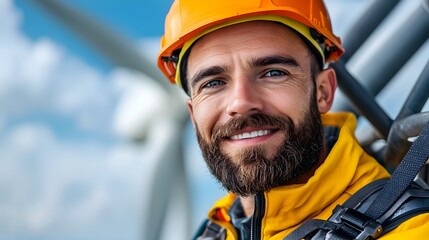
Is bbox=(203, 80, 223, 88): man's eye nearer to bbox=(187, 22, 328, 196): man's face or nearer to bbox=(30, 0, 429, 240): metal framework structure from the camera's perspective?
bbox=(187, 22, 328, 196): man's face

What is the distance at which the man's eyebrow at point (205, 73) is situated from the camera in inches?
115

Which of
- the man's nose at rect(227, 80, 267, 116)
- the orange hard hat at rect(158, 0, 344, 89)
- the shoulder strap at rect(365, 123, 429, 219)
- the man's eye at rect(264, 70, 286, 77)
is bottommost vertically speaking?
the shoulder strap at rect(365, 123, 429, 219)

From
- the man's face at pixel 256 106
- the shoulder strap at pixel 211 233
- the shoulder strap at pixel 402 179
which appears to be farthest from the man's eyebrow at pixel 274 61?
the shoulder strap at pixel 211 233

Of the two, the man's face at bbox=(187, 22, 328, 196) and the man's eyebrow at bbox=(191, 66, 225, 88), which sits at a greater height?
the man's eyebrow at bbox=(191, 66, 225, 88)

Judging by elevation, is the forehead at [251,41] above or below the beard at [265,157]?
above

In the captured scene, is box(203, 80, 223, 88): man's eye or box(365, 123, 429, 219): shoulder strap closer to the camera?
box(365, 123, 429, 219): shoulder strap

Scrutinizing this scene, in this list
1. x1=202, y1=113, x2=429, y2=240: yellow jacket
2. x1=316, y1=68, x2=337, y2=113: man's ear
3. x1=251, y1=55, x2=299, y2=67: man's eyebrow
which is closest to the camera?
x1=202, y1=113, x2=429, y2=240: yellow jacket

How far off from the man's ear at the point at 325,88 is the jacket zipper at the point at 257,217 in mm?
553

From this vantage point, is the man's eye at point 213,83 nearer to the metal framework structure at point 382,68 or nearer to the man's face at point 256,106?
the man's face at point 256,106

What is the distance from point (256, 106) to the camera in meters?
2.79

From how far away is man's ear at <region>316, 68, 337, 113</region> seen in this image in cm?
317

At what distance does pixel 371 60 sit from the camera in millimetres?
4184

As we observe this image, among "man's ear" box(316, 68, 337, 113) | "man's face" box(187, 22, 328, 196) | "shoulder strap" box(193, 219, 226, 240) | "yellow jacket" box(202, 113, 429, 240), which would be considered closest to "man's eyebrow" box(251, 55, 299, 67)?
"man's face" box(187, 22, 328, 196)

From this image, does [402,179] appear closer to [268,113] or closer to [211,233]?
[268,113]
